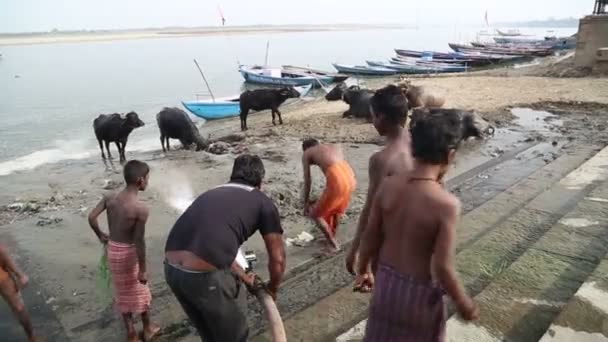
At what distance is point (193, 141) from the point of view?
39.5ft

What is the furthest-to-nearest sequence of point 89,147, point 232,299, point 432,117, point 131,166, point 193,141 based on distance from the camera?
1. point 89,147
2. point 193,141
3. point 131,166
4. point 232,299
5. point 432,117

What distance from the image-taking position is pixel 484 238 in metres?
4.72

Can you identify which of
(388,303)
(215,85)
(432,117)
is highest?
(432,117)

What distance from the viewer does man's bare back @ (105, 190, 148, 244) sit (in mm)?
3604

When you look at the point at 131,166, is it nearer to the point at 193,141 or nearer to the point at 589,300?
the point at 589,300

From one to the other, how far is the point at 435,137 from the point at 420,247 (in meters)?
0.50

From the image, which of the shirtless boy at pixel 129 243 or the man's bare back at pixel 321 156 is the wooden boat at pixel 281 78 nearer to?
the man's bare back at pixel 321 156

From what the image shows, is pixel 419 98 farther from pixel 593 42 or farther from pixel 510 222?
pixel 510 222

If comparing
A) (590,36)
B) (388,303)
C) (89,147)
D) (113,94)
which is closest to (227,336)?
(388,303)

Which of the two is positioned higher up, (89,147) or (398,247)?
(398,247)

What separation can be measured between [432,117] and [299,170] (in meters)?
7.06

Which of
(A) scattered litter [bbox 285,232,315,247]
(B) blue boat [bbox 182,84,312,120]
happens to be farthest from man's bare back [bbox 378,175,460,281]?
(B) blue boat [bbox 182,84,312,120]

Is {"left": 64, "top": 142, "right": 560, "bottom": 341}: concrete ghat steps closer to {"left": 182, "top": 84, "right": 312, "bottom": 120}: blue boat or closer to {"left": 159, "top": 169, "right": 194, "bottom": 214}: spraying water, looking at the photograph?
{"left": 159, "top": 169, "right": 194, "bottom": 214}: spraying water

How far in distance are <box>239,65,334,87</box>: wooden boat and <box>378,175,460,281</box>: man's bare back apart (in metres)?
20.6
